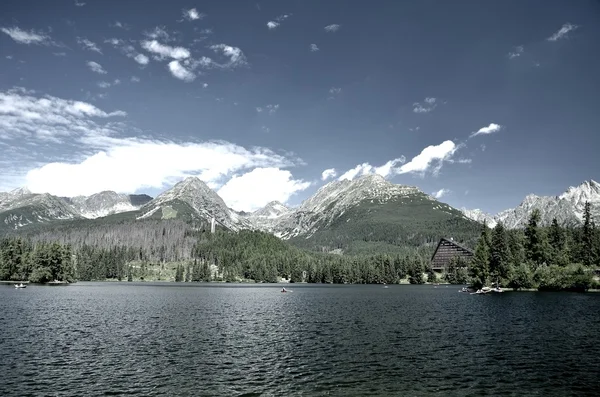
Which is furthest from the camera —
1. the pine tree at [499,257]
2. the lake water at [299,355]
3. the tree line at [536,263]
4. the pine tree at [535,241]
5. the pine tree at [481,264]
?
the pine tree at [481,264]

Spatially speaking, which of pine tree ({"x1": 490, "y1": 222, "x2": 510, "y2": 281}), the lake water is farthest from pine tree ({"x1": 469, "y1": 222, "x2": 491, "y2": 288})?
the lake water

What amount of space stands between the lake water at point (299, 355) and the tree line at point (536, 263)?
91.2 metres

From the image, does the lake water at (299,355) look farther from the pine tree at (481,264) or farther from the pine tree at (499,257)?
the pine tree at (481,264)

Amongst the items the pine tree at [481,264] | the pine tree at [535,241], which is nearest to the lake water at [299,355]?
the pine tree at [481,264]

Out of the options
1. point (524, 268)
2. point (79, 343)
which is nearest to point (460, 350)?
point (79, 343)

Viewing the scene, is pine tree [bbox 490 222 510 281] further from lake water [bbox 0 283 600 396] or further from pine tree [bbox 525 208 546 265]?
lake water [bbox 0 283 600 396]

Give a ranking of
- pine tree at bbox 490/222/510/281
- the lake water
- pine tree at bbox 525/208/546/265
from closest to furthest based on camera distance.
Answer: the lake water
pine tree at bbox 525/208/546/265
pine tree at bbox 490/222/510/281

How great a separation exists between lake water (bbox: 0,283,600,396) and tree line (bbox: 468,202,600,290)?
91.2m

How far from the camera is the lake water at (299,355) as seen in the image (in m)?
36.2

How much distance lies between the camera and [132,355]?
4816 centimetres

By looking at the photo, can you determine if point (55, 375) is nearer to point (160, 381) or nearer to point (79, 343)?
point (160, 381)

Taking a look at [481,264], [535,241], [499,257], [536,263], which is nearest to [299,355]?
[481,264]

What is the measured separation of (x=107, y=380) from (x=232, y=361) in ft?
43.2

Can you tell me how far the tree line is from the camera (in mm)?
161500
